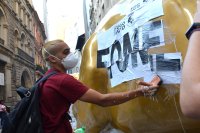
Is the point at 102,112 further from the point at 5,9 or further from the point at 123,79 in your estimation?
the point at 5,9

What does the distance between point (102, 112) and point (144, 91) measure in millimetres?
1024

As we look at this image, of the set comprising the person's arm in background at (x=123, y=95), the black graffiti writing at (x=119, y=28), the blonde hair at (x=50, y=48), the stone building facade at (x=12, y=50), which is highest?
the stone building facade at (x=12, y=50)

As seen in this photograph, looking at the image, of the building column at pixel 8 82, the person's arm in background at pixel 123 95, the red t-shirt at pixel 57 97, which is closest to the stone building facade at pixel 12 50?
the building column at pixel 8 82

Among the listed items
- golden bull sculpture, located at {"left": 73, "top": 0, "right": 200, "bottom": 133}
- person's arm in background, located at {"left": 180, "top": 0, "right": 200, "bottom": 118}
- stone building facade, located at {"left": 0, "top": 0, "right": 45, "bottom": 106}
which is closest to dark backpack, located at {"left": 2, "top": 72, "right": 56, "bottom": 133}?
golden bull sculpture, located at {"left": 73, "top": 0, "right": 200, "bottom": 133}

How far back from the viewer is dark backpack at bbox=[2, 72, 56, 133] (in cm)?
243

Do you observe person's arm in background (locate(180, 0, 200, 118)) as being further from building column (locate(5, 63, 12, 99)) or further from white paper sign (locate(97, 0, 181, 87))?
building column (locate(5, 63, 12, 99))

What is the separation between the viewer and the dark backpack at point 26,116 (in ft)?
7.98

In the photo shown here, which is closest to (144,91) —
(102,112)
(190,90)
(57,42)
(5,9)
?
(57,42)

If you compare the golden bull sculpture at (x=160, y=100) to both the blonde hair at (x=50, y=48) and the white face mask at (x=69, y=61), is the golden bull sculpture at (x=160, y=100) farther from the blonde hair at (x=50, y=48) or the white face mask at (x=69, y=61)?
the blonde hair at (x=50, y=48)

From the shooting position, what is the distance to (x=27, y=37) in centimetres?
4634

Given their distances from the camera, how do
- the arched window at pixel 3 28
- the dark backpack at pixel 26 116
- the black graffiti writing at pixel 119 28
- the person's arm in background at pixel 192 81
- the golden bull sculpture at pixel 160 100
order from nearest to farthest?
the person's arm in background at pixel 192 81, the golden bull sculpture at pixel 160 100, the dark backpack at pixel 26 116, the black graffiti writing at pixel 119 28, the arched window at pixel 3 28

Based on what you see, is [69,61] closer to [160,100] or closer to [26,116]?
[26,116]

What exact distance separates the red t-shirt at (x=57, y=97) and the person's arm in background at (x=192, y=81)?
4.96 feet

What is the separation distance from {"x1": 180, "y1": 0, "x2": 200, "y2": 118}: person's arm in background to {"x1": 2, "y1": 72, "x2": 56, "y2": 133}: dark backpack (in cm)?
162
